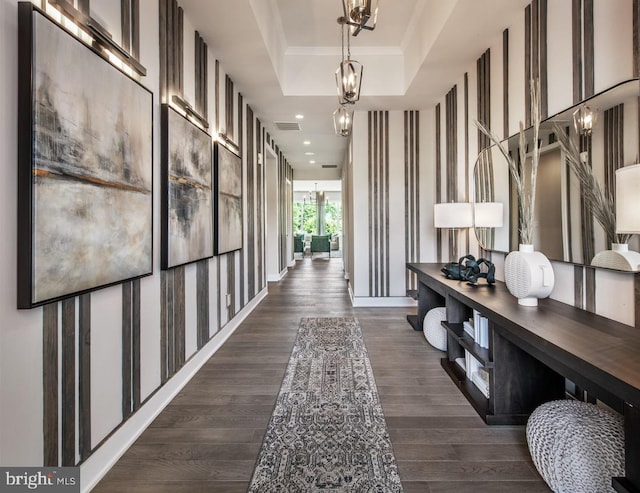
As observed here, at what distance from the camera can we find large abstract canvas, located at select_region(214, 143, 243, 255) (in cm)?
332

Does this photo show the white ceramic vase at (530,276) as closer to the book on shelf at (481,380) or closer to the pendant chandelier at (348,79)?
the book on shelf at (481,380)

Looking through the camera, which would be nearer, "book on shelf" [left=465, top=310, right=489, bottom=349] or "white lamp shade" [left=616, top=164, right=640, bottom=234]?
"white lamp shade" [left=616, top=164, right=640, bottom=234]

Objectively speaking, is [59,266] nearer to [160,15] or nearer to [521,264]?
[160,15]

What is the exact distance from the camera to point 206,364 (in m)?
3.01

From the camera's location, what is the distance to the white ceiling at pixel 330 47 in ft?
9.17

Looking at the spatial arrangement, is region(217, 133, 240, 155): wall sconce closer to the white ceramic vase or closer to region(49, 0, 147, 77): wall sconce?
region(49, 0, 147, 77): wall sconce

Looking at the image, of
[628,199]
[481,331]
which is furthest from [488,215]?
[628,199]

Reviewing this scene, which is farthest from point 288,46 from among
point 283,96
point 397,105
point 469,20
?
point 469,20

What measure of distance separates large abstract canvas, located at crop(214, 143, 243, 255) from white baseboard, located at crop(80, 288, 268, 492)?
0.99 metres

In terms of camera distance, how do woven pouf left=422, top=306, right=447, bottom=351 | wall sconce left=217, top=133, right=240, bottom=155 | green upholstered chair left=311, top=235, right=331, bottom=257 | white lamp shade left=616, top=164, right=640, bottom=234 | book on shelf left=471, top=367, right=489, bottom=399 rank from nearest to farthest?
white lamp shade left=616, top=164, right=640, bottom=234
book on shelf left=471, top=367, right=489, bottom=399
woven pouf left=422, top=306, right=447, bottom=351
wall sconce left=217, top=133, right=240, bottom=155
green upholstered chair left=311, top=235, right=331, bottom=257

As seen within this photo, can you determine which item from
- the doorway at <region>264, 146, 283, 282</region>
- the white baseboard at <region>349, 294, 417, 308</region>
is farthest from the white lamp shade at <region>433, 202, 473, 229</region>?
the doorway at <region>264, 146, 283, 282</region>

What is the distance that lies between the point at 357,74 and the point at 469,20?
1.23m

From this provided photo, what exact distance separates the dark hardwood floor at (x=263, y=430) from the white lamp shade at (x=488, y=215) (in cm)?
127

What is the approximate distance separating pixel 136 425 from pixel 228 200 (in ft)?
7.33
